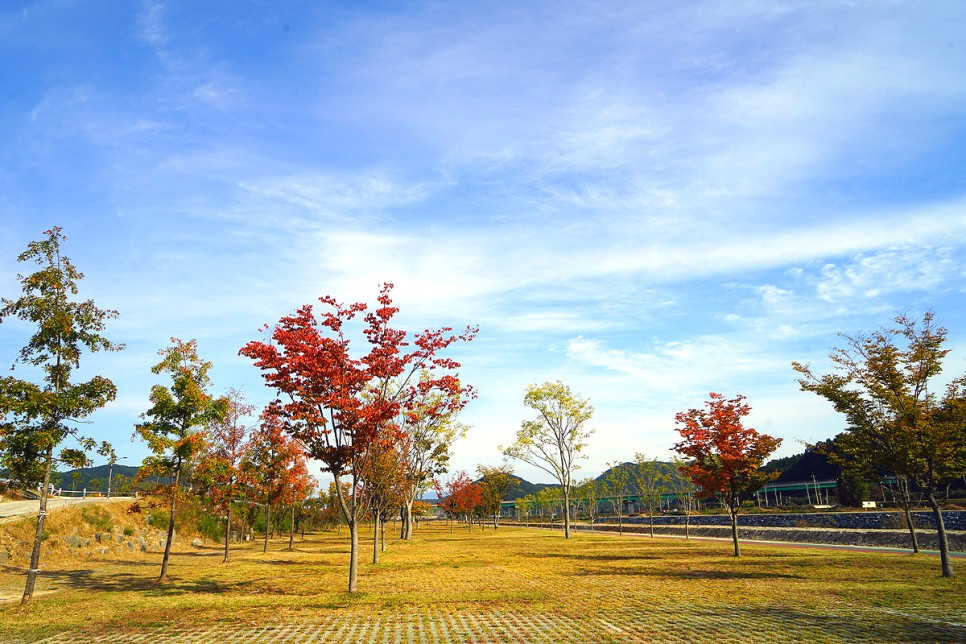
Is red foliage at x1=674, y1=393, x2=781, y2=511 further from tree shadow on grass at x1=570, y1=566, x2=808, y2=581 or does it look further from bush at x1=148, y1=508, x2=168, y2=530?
bush at x1=148, y1=508, x2=168, y2=530

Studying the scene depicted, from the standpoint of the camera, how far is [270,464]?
31391 millimetres

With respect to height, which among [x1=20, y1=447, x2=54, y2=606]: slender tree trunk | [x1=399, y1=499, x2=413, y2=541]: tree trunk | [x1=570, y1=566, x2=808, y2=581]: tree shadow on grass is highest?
[x1=20, y1=447, x2=54, y2=606]: slender tree trunk

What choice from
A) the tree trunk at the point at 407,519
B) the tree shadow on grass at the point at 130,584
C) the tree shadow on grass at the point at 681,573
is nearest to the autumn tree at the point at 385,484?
the tree shadow on grass at the point at 130,584

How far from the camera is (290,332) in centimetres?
1634

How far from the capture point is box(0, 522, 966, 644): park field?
10.6m

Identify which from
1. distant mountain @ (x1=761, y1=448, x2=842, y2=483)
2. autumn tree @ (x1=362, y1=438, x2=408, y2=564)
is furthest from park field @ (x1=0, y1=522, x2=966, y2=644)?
distant mountain @ (x1=761, y1=448, x2=842, y2=483)

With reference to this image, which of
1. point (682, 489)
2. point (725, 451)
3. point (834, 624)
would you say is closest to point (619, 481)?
point (682, 489)

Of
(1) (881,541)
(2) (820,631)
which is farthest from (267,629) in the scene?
(1) (881,541)

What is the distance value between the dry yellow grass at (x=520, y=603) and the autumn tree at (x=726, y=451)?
13.6 ft

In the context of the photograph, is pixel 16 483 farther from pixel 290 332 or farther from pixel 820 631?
pixel 820 631

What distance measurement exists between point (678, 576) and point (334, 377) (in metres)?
13.2

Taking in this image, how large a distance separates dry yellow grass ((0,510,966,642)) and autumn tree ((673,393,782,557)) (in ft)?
13.6

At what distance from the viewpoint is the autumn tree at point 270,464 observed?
3027 centimetres

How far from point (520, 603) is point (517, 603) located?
76 millimetres
